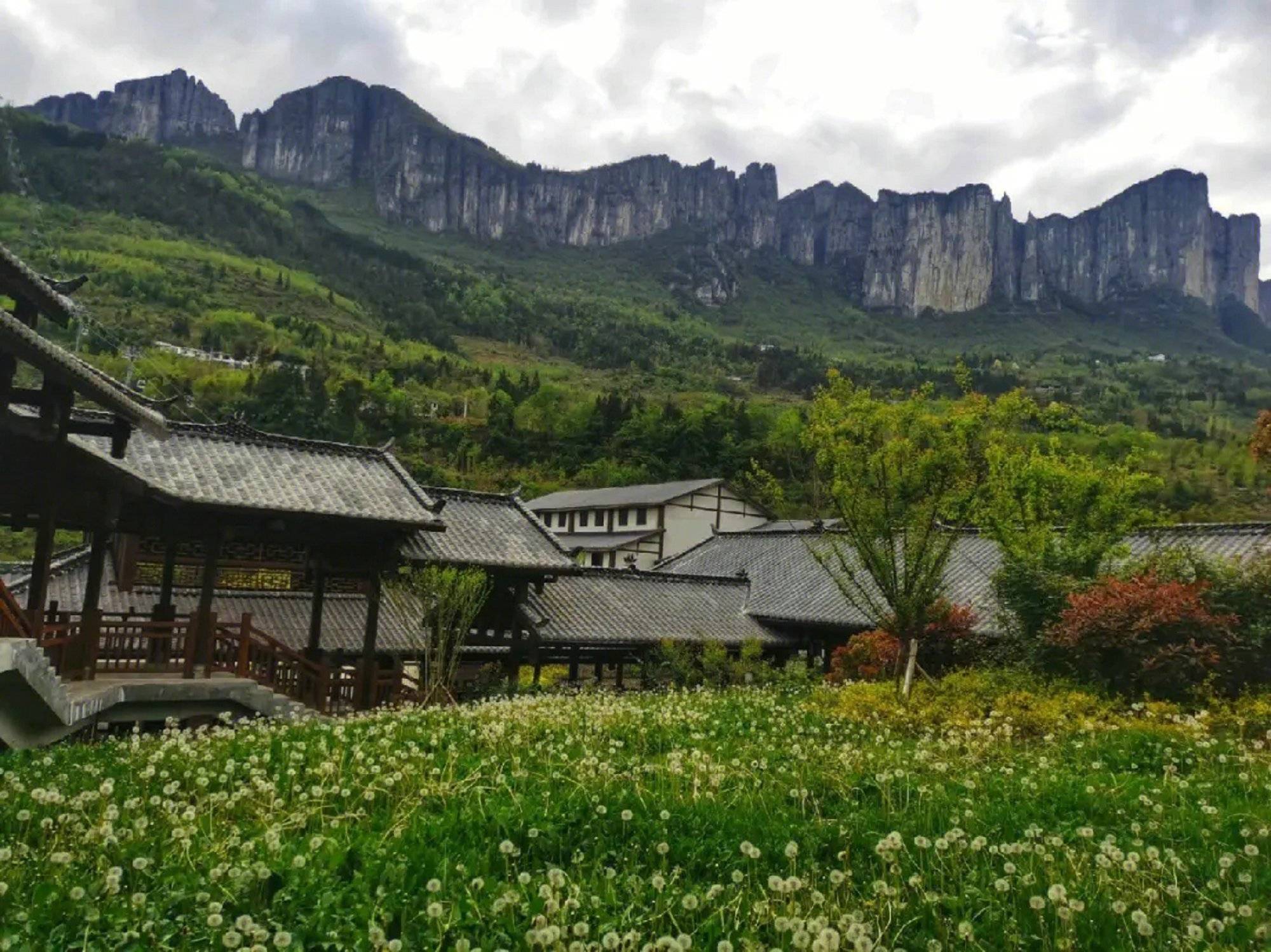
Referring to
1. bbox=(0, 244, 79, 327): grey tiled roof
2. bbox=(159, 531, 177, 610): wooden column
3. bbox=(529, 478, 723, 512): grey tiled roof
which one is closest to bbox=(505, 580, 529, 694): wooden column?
bbox=(159, 531, 177, 610): wooden column

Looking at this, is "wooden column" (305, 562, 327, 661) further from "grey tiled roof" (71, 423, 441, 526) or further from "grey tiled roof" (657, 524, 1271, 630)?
"grey tiled roof" (657, 524, 1271, 630)

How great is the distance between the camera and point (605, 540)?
53.5 meters

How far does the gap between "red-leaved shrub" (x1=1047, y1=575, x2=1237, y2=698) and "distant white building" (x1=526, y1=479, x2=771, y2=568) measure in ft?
123

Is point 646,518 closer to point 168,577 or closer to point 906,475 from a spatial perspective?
point 168,577

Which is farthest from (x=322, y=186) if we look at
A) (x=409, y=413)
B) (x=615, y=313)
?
(x=409, y=413)

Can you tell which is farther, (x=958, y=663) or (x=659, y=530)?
(x=659, y=530)

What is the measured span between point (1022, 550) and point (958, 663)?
3344mm

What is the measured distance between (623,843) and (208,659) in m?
9.93

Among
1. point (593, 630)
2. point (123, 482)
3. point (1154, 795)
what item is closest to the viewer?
point (1154, 795)

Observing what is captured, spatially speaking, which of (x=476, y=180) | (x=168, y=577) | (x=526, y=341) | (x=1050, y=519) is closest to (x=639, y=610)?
(x=168, y=577)

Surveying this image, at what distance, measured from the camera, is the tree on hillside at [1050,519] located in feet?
56.0

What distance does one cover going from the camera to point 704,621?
23859 mm

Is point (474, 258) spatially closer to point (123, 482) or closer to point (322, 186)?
point (322, 186)

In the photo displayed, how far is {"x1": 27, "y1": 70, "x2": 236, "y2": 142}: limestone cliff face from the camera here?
190500 millimetres
